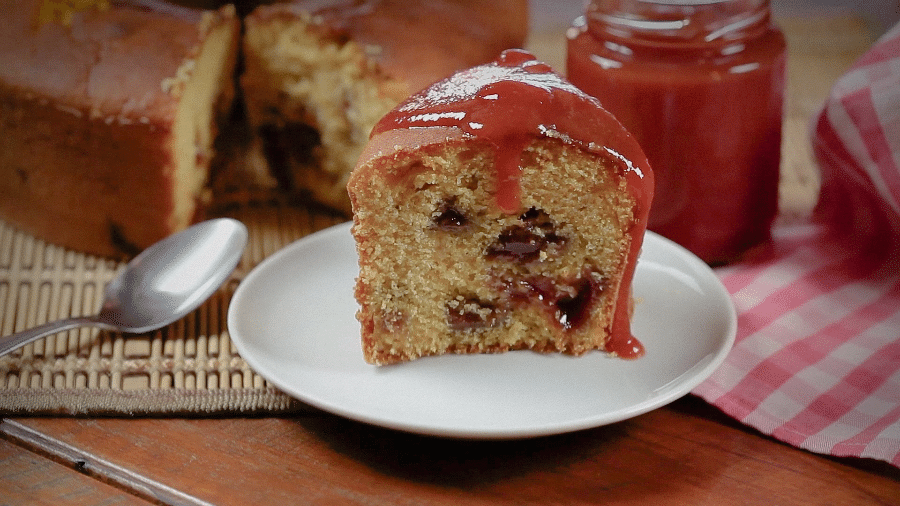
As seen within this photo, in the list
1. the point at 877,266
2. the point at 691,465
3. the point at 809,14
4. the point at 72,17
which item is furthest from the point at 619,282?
the point at 809,14

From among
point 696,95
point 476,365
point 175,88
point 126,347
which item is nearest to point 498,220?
point 476,365

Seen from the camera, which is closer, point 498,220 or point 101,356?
point 498,220

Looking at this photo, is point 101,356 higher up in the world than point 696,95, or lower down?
lower down

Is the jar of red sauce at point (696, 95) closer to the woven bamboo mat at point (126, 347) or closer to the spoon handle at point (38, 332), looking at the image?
the woven bamboo mat at point (126, 347)

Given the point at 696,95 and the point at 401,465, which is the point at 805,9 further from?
the point at 401,465

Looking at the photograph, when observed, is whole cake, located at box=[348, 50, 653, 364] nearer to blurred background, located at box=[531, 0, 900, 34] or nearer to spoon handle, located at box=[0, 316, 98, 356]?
spoon handle, located at box=[0, 316, 98, 356]

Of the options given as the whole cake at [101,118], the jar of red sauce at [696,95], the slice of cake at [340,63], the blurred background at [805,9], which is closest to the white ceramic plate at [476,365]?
the jar of red sauce at [696,95]

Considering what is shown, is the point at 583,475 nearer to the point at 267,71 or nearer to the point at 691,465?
the point at 691,465
